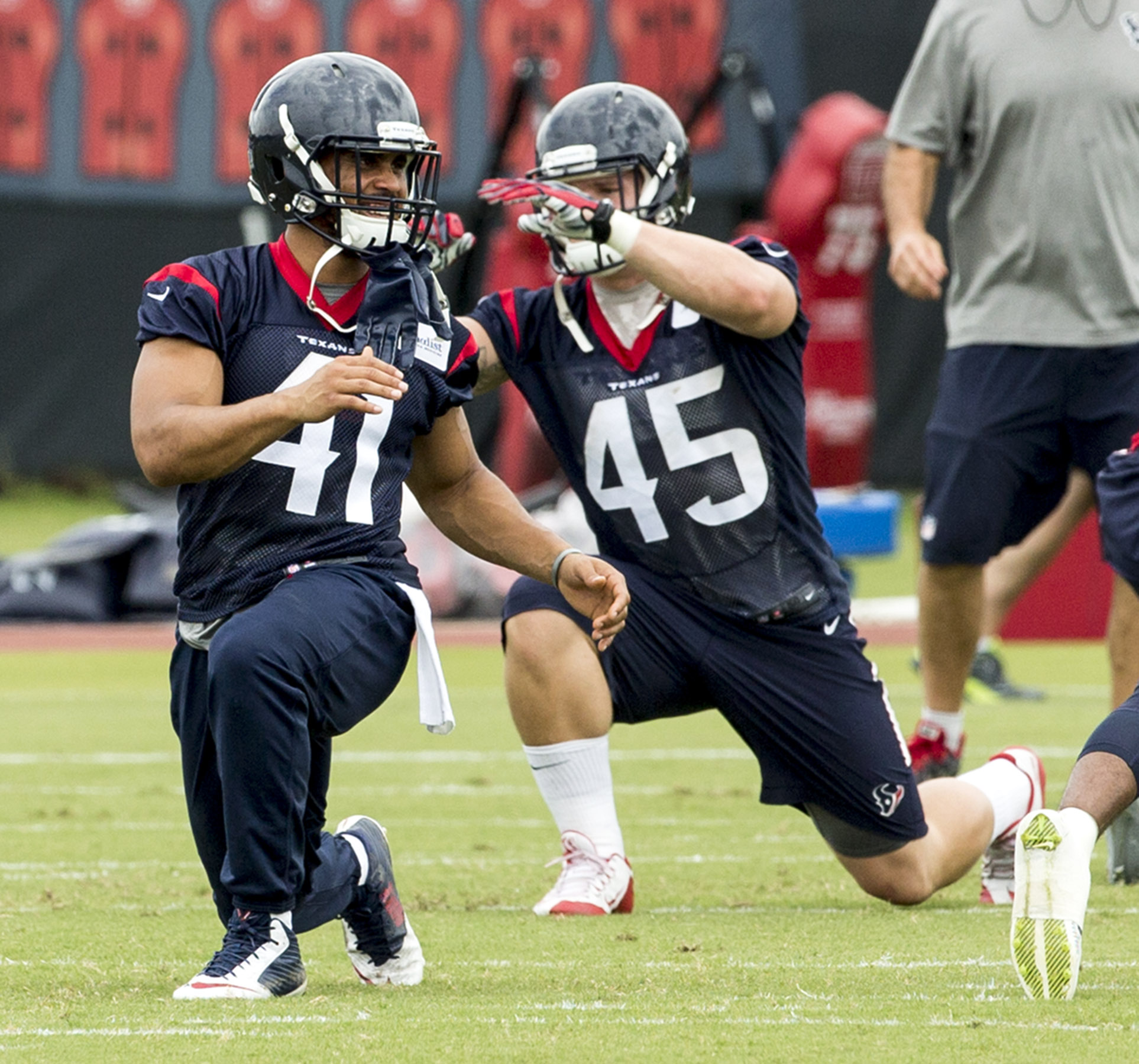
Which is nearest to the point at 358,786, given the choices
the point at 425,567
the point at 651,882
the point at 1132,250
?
the point at 651,882

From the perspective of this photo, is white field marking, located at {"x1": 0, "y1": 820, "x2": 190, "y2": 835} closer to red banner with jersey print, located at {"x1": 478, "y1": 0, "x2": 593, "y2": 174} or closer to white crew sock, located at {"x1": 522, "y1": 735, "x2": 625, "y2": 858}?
white crew sock, located at {"x1": 522, "y1": 735, "x2": 625, "y2": 858}

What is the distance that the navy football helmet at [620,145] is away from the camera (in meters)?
3.96

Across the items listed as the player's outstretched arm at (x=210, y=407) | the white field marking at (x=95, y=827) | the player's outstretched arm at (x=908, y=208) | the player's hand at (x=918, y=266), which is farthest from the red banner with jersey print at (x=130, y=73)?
the player's outstretched arm at (x=210, y=407)

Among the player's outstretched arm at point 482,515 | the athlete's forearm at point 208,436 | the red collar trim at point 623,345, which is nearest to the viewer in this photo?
the athlete's forearm at point 208,436

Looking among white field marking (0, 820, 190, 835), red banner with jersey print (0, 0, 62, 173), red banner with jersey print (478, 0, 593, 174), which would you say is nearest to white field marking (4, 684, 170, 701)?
white field marking (0, 820, 190, 835)

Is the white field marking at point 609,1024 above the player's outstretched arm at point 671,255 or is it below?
below

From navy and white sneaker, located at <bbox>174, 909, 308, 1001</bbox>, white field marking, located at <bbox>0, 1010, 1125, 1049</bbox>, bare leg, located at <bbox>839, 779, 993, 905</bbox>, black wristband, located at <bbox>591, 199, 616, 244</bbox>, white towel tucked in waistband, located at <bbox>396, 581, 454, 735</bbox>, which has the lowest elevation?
bare leg, located at <bbox>839, 779, 993, 905</bbox>

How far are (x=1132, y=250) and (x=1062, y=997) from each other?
→ 8.44ft

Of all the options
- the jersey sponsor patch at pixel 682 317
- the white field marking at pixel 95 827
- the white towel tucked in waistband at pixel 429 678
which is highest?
the jersey sponsor patch at pixel 682 317

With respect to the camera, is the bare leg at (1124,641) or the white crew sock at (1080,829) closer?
the white crew sock at (1080,829)

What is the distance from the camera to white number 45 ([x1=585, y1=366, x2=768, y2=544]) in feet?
13.1

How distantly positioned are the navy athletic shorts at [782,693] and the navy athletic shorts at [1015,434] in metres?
0.91

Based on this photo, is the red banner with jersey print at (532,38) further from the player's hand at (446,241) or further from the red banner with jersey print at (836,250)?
the player's hand at (446,241)

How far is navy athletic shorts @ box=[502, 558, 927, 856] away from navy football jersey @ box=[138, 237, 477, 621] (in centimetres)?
81
